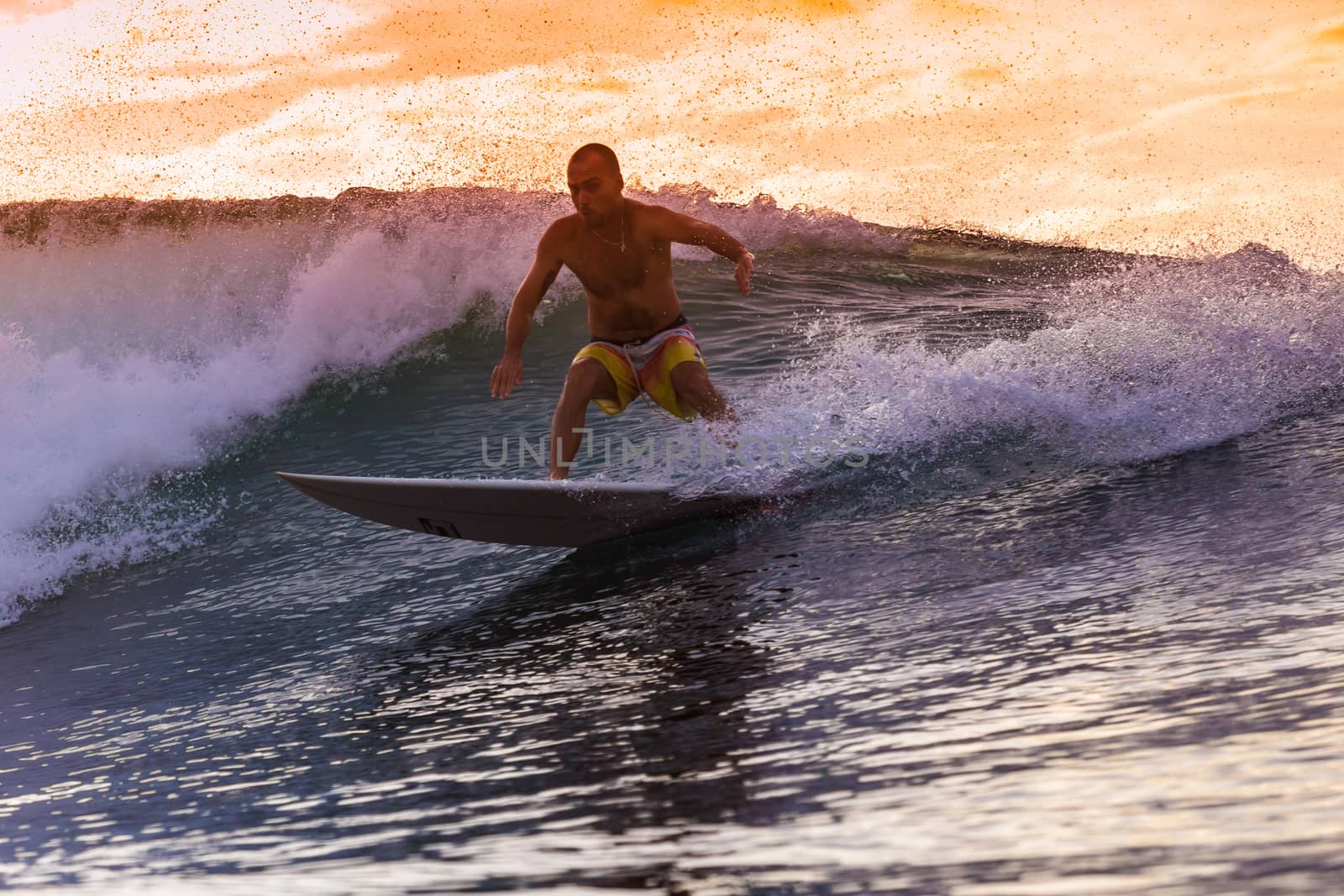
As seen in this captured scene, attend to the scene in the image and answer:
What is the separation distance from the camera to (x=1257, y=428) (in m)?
5.43

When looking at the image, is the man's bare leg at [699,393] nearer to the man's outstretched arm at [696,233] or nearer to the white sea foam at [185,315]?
the man's outstretched arm at [696,233]

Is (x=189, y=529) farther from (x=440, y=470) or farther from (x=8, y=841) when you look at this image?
(x=8, y=841)

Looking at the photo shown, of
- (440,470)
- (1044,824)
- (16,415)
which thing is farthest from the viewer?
(16,415)

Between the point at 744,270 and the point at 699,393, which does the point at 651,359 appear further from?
the point at 744,270

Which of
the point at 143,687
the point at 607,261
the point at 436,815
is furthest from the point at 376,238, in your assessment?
the point at 436,815

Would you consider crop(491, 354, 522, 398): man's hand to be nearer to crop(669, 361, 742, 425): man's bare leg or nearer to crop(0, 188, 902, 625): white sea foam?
crop(669, 361, 742, 425): man's bare leg

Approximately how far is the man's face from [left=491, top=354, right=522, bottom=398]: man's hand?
0.66 metres

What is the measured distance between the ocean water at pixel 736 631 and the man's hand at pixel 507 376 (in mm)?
729

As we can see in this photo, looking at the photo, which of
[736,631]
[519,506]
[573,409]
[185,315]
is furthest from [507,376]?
[185,315]

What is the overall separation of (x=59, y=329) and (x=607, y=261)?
A: 8774mm

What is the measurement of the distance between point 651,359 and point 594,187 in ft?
2.57

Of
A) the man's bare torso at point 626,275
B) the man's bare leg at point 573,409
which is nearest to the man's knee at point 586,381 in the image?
the man's bare leg at point 573,409

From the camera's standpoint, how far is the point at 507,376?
4.91 meters

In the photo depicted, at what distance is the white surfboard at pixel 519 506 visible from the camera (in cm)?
477
